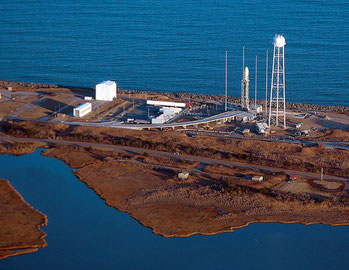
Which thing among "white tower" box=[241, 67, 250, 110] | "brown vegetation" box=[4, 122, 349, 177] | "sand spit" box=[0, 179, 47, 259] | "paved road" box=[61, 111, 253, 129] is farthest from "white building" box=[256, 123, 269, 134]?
"sand spit" box=[0, 179, 47, 259]

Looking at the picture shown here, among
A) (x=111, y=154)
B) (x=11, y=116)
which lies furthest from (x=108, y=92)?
(x=111, y=154)

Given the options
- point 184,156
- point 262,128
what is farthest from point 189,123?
point 184,156

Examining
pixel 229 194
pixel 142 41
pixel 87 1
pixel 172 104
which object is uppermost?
pixel 87 1

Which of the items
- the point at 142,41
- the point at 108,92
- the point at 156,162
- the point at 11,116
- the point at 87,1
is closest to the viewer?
the point at 156,162

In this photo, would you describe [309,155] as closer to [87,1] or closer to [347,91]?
[347,91]

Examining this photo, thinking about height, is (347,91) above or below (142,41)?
below

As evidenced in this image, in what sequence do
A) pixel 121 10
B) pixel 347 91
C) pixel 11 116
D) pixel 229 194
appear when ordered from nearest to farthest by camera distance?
pixel 229 194 → pixel 11 116 → pixel 347 91 → pixel 121 10

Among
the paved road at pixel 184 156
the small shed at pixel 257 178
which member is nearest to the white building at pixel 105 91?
the paved road at pixel 184 156

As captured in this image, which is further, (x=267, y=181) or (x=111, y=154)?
(x=111, y=154)
